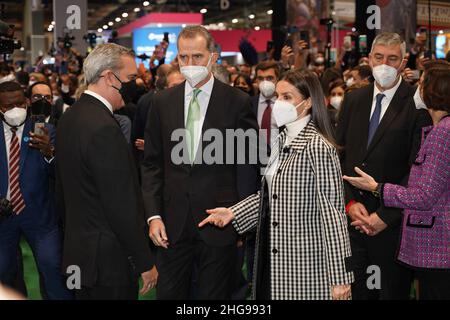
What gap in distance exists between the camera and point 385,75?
431cm

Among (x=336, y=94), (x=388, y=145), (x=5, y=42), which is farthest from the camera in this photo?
(x=336, y=94)

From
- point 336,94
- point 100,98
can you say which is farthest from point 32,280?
point 100,98

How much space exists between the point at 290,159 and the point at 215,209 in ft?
1.53

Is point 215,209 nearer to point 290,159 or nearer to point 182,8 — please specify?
point 290,159

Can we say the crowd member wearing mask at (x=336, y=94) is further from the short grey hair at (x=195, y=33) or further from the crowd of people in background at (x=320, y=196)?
the short grey hair at (x=195, y=33)

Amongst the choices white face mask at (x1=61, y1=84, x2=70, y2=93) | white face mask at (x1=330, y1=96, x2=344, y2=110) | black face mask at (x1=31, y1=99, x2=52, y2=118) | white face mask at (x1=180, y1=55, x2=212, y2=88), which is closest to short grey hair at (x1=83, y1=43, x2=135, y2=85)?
white face mask at (x1=180, y1=55, x2=212, y2=88)

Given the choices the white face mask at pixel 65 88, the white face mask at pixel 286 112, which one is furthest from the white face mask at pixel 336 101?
the white face mask at pixel 65 88

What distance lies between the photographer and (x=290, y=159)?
3410 mm

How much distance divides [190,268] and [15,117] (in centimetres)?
173

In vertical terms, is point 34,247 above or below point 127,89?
below

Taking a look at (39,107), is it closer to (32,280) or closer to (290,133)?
(32,280)

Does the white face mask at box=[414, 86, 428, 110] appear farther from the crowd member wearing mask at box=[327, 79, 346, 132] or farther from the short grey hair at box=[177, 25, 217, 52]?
the crowd member wearing mask at box=[327, 79, 346, 132]

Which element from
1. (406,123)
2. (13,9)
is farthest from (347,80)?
(13,9)

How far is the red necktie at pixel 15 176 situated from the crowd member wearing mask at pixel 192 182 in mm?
1158
